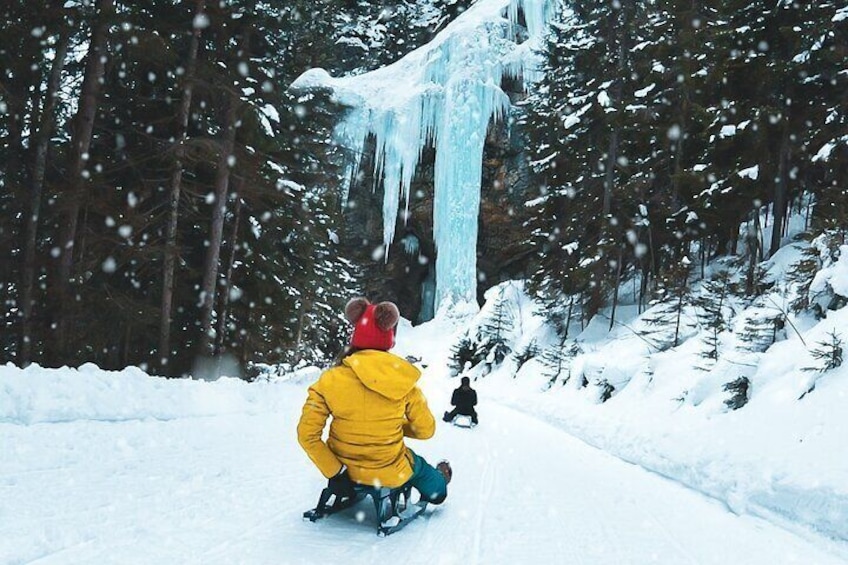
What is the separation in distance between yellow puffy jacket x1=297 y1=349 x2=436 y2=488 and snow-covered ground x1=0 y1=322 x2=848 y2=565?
1.22 feet

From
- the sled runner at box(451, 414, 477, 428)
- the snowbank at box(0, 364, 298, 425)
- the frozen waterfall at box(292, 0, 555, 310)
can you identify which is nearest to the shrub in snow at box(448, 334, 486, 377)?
the frozen waterfall at box(292, 0, 555, 310)

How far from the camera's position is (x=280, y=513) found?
11.7ft

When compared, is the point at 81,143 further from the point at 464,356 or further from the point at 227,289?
the point at 464,356

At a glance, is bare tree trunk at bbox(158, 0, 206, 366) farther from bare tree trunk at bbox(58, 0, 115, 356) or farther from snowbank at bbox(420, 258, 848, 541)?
snowbank at bbox(420, 258, 848, 541)

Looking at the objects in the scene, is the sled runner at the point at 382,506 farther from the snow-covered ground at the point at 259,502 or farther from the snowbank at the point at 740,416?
the snowbank at the point at 740,416

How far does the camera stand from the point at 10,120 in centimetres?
1006

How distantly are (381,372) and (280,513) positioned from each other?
1.18 metres

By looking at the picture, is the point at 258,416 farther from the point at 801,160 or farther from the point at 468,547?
the point at 801,160

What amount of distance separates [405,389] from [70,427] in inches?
162

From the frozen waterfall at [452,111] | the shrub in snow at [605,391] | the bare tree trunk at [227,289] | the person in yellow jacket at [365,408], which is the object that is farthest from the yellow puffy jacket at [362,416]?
the frozen waterfall at [452,111]

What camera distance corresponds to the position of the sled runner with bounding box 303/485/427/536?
3.32m

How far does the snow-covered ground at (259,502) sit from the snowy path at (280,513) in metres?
0.01

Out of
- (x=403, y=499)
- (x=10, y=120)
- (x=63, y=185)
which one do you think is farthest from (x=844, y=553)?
(x=10, y=120)

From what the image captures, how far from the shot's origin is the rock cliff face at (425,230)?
38.3 m
